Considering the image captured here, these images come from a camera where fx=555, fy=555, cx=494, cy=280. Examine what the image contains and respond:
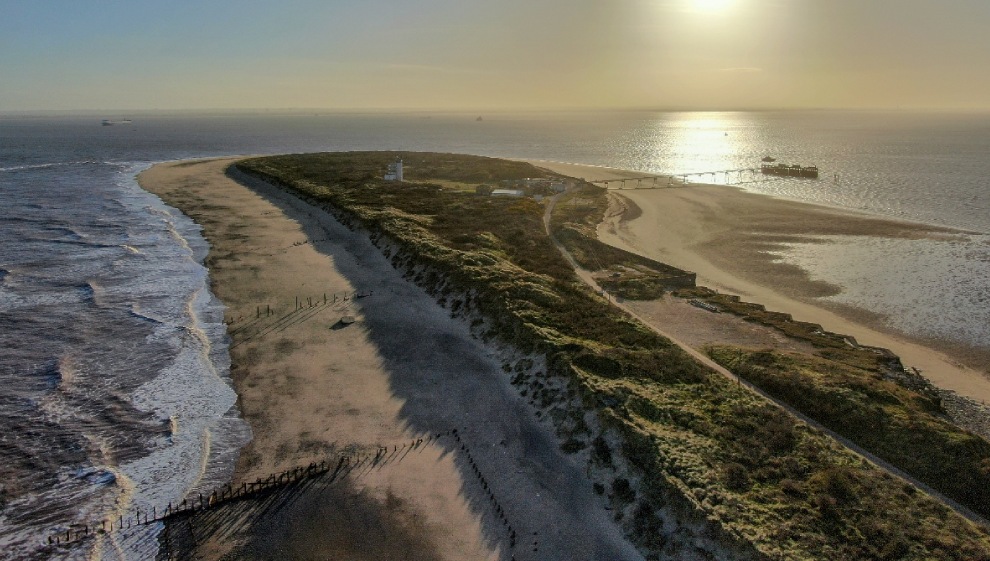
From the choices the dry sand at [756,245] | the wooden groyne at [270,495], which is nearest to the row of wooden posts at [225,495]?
the wooden groyne at [270,495]

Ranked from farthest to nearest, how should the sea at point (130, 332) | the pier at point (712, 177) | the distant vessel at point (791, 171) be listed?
the distant vessel at point (791, 171), the pier at point (712, 177), the sea at point (130, 332)

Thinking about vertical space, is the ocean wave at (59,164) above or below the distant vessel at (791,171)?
below

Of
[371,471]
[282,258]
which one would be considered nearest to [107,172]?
[282,258]

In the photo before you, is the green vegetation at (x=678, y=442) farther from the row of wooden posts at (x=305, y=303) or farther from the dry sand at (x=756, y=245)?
the dry sand at (x=756, y=245)

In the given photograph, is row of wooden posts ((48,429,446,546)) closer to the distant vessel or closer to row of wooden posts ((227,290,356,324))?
row of wooden posts ((227,290,356,324))

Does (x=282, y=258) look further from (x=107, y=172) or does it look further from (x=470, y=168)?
(x=107, y=172)

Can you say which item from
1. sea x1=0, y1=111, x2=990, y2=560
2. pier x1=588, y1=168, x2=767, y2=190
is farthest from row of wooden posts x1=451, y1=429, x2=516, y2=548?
pier x1=588, y1=168, x2=767, y2=190

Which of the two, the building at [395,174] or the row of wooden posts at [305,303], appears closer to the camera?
the row of wooden posts at [305,303]
